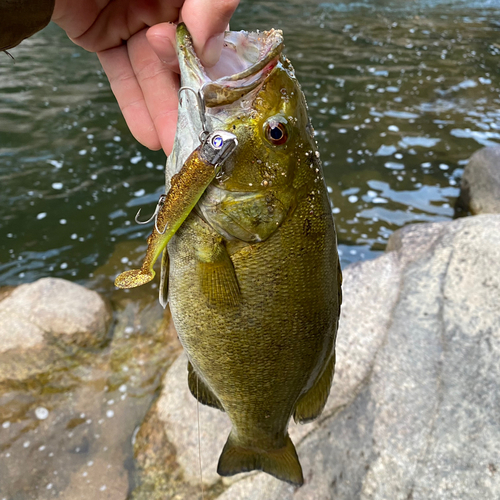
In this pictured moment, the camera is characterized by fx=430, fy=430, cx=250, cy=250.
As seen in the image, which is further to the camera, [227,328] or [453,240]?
[453,240]

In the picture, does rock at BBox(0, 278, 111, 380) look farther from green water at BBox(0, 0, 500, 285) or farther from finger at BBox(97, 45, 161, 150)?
finger at BBox(97, 45, 161, 150)

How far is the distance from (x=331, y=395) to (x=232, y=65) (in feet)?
8.69

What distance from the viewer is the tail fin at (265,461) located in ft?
7.16

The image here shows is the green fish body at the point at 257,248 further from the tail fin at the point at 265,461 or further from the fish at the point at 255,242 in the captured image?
the tail fin at the point at 265,461

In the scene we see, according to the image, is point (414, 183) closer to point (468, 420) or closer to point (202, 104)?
point (468, 420)

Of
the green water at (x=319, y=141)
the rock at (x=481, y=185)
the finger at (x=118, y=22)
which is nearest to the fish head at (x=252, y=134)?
the finger at (x=118, y=22)

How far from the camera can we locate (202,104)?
1.56 m

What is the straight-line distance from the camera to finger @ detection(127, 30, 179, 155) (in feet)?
7.39

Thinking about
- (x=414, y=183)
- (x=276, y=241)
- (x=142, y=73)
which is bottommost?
(x=414, y=183)

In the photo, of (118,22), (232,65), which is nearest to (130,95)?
(118,22)

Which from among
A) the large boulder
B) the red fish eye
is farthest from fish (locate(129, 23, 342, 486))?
the large boulder

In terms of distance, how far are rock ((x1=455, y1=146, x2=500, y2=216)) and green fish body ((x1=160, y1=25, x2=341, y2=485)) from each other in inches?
204

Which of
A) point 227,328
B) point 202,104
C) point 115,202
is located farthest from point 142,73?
point 115,202

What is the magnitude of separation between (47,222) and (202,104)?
5731mm
